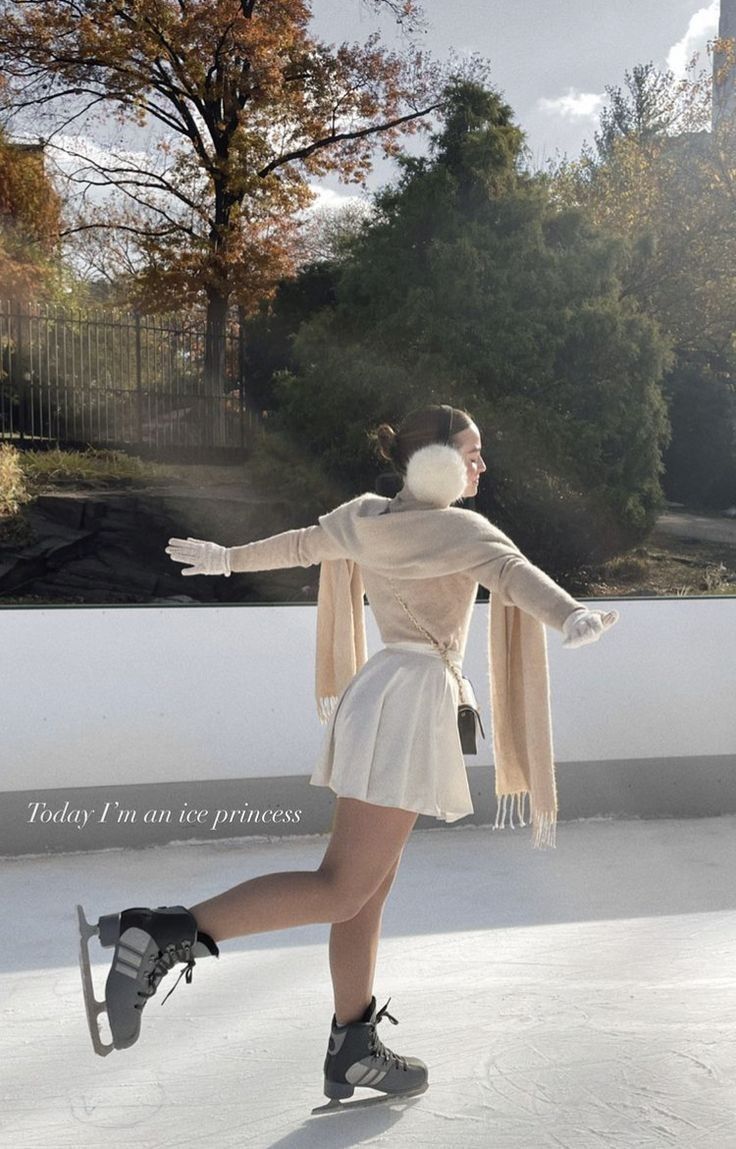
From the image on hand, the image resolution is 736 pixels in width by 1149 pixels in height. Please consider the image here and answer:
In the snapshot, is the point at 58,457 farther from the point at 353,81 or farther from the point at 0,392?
the point at 353,81

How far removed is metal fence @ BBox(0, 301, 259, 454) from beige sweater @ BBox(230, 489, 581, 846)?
2247mm

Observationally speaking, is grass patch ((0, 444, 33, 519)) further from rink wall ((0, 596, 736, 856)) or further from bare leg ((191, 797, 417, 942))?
bare leg ((191, 797, 417, 942))

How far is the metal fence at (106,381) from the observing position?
4.27 metres

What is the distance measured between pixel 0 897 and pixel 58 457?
1563 mm

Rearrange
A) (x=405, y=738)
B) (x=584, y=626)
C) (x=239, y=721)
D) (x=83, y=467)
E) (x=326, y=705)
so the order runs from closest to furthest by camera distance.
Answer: (x=584, y=626), (x=405, y=738), (x=326, y=705), (x=239, y=721), (x=83, y=467)

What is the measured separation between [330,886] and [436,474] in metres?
0.70

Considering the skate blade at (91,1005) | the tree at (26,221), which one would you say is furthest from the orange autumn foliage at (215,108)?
the skate blade at (91,1005)

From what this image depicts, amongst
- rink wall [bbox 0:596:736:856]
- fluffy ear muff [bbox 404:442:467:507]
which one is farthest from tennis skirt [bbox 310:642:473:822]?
rink wall [bbox 0:596:736:856]

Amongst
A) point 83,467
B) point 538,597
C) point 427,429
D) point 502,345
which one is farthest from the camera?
point 502,345

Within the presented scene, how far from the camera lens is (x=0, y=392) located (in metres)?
4.26

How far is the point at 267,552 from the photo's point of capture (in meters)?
2.28

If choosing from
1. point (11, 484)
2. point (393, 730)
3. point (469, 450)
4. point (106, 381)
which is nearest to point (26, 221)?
point (106, 381)

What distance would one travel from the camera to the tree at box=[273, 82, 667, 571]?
4.70 m

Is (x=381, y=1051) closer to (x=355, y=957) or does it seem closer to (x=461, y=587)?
(x=355, y=957)
